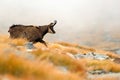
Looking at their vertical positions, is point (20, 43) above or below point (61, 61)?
above

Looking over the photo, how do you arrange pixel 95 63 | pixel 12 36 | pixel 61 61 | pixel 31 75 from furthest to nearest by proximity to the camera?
pixel 12 36
pixel 95 63
pixel 61 61
pixel 31 75

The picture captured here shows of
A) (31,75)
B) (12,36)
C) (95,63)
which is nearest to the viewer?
(31,75)

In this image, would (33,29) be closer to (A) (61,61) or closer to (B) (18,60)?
(A) (61,61)

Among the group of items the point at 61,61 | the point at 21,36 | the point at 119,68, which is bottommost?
the point at 61,61

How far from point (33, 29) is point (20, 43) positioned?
6.25m

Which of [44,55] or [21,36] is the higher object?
[21,36]

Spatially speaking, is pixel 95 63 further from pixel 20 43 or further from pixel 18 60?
pixel 18 60

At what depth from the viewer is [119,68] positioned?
25.1 metres

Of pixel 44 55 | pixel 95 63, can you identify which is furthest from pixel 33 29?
pixel 44 55

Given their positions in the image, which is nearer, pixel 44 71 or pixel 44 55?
pixel 44 71

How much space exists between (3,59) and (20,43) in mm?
15889

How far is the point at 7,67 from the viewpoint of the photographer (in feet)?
28.2

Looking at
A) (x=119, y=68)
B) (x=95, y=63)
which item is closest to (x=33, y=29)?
(x=95, y=63)

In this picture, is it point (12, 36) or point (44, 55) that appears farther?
point (12, 36)
